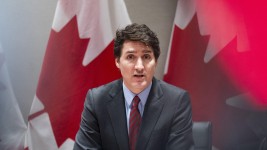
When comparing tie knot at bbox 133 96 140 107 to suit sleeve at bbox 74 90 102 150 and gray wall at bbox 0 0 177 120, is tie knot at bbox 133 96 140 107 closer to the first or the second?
suit sleeve at bbox 74 90 102 150

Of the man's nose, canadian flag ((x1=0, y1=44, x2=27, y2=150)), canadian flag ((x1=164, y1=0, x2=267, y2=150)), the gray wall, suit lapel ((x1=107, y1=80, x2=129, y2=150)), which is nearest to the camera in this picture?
the man's nose

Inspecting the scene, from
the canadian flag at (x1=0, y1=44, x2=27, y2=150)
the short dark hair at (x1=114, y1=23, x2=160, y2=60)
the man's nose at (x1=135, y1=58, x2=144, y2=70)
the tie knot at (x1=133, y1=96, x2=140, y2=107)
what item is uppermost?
the short dark hair at (x1=114, y1=23, x2=160, y2=60)

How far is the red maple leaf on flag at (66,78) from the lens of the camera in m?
2.39

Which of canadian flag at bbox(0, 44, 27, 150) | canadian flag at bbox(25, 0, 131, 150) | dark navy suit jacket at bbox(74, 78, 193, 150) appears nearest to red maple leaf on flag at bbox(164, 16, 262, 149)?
canadian flag at bbox(25, 0, 131, 150)

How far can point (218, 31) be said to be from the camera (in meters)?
2.36

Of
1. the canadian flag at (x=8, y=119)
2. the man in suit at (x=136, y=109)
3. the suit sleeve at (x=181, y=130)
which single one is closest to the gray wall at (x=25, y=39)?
the canadian flag at (x=8, y=119)

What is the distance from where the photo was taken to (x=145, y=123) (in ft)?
4.86

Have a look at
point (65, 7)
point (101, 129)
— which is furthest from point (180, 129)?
point (65, 7)

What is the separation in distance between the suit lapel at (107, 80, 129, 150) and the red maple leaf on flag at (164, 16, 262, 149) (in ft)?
3.14

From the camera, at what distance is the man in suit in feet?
4.60

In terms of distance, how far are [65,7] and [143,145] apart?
1313 millimetres

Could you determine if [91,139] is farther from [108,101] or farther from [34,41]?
[34,41]

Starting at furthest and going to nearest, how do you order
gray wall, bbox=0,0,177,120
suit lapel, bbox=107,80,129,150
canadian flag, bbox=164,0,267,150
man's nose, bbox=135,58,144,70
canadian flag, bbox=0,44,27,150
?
1. gray wall, bbox=0,0,177,120
2. canadian flag, bbox=0,44,27,150
3. canadian flag, bbox=164,0,267,150
4. suit lapel, bbox=107,80,129,150
5. man's nose, bbox=135,58,144,70

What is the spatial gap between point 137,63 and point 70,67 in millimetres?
1110
